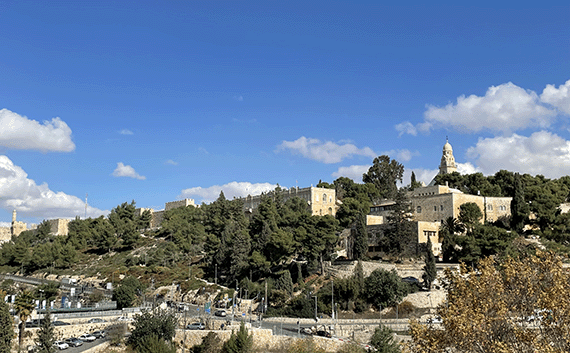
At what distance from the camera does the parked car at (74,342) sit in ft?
128

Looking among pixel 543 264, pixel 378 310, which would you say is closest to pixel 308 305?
pixel 378 310

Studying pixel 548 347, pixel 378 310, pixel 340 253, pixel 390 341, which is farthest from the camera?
pixel 340 253

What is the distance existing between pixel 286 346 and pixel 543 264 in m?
25.6

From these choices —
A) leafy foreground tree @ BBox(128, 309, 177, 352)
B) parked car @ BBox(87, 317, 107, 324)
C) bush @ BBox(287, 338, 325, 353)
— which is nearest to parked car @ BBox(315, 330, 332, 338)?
bush @ BBox(287, 338, 325, 353)

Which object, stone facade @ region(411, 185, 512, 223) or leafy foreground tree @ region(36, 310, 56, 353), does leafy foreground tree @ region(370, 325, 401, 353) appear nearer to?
leafy foreground tree @ region(36, 310, 56, 353)

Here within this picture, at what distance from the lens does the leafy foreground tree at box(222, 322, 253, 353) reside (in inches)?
1516

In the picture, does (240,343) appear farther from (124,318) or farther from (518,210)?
(518,210)

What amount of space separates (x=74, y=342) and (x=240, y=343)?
12.2m

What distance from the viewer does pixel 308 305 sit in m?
52.4

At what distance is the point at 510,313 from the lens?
18781 mm

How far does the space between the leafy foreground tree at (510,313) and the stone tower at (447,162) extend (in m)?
86.9

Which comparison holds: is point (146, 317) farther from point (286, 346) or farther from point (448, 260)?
point (448, 260)

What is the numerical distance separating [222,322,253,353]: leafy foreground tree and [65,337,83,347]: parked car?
10568 mm

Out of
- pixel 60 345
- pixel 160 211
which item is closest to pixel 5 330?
pixel 60 345
